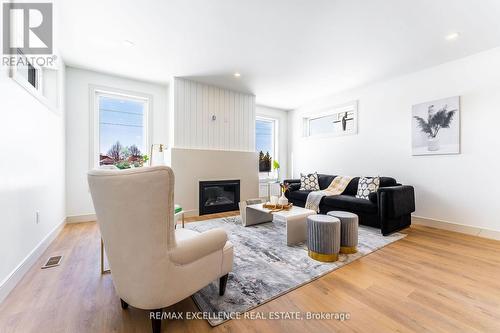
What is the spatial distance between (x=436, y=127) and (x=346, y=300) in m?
3.35

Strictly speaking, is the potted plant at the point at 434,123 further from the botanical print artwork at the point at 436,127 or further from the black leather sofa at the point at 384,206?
the black leather sofa at the point at 384,206

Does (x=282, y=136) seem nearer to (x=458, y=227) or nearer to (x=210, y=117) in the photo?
(x=210, y=117)

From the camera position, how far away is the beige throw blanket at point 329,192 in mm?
3838

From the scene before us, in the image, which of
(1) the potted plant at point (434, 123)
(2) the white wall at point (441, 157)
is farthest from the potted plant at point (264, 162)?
(1) the potted plant at point (434, 123)

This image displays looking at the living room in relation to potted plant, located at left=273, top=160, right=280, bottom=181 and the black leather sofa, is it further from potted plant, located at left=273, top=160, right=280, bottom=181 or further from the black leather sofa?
potted plant, located at left=273, top=160, right=280, bottom=181

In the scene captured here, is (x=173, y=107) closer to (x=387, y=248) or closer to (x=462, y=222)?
(x=387, y=248)

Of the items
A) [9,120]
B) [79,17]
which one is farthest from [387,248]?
[79,17]

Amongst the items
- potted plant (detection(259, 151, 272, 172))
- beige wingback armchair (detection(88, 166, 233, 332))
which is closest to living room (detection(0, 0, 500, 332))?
beige wingback armchair (detection(88, 166, 233, 332))

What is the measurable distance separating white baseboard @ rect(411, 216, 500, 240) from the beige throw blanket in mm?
1243

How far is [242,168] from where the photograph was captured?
4.86 m

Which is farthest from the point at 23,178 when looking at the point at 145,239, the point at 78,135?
the point at 78,135

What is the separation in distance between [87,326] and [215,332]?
32.2 inches

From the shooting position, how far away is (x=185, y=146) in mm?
4156

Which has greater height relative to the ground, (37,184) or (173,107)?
(173,107)
